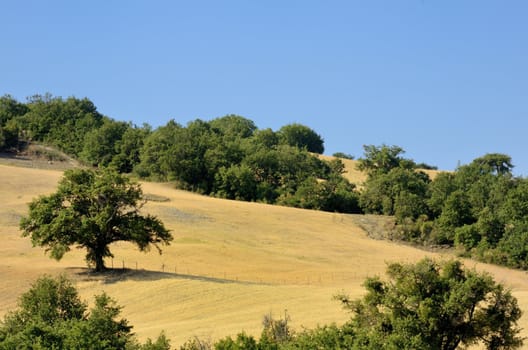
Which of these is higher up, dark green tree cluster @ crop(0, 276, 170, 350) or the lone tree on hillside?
the lone tree on hillside

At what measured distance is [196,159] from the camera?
98500 mm

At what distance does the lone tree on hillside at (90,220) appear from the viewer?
52.4 metres

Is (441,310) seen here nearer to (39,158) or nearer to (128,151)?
(128,151)

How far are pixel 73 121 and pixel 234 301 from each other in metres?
85.0

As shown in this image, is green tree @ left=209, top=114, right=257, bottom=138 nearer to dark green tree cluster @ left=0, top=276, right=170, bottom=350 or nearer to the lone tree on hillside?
the lone tree on hillside

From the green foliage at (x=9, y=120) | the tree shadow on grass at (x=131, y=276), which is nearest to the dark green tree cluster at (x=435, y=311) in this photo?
the tree shadow on grass at (x=131, y=276)

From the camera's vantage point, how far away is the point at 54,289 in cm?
3691

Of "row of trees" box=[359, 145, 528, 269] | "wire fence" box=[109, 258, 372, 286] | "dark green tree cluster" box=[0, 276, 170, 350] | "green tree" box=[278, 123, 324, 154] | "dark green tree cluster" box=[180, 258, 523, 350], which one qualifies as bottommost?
"dark green tree cluster" box=[0, 276, 170, 350]

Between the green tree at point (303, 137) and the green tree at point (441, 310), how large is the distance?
126 m

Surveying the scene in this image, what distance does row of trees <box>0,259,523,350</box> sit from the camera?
2994 centimetres

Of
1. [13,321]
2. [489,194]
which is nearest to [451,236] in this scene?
[489,194]

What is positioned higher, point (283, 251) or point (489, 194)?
point (489, 194)

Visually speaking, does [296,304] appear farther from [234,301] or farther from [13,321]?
[13,321]

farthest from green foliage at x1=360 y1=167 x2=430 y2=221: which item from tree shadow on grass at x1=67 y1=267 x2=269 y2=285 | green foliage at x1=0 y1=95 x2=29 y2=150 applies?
green foliage at x1=0 y1=95 x2=29 y2=150
